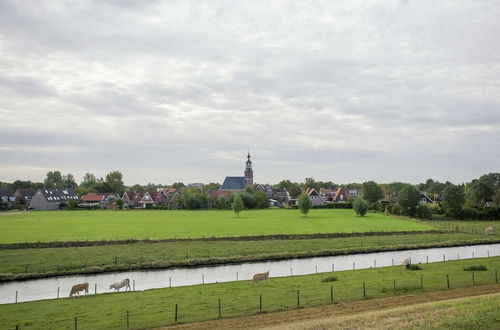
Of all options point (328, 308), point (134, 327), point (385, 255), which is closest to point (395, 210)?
point (385, 255)

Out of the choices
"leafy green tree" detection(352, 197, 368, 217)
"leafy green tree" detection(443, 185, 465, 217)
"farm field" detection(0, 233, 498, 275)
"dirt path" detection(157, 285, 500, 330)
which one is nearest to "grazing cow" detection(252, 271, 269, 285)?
"dirt path" detection(157, 285, 500, 330)

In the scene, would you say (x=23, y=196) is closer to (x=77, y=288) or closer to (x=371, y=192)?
(x=371, y=192)

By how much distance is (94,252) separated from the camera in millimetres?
56906

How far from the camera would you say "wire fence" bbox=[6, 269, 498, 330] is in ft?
87.3

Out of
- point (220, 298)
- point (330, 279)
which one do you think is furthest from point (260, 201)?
point (220, 298)

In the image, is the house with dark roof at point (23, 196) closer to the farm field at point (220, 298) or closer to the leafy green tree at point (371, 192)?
the leafy green tree at point (371, 192)

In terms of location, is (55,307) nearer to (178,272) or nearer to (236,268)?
(178,272)

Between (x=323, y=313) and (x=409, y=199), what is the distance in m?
91.6

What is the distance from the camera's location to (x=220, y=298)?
32438 millimetres

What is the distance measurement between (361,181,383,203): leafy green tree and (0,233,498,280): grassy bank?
299 feet

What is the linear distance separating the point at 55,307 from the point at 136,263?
2012 centimetres

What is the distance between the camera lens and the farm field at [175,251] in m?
50.4

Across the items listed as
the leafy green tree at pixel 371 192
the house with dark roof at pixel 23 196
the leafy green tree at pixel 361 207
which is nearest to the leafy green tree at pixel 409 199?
the leafy green tree at pixel 361 207

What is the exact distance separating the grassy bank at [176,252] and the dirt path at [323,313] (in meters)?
26.2
